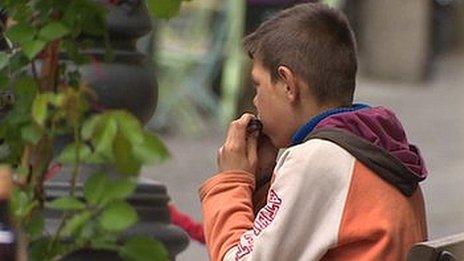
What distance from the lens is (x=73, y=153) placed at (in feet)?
9.89

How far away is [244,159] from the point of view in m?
3.65

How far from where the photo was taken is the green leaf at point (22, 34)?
10.7 ft

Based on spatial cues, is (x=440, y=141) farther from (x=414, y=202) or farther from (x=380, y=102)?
(x=414, y=202)

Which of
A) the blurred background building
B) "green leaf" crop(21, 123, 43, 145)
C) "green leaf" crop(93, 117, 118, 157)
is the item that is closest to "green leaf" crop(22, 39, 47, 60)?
"green leaf" crop(21, 123, 43, 145)

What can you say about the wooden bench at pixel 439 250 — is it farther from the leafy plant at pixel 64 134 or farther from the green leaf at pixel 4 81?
the green leaf at pixel 4 81

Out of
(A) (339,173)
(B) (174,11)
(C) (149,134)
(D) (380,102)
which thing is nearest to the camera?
(C) (149,134)

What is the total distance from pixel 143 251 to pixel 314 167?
18.9 inches

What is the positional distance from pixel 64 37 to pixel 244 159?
1.82 ft

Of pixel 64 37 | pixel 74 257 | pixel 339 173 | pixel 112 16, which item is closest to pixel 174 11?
pixel 64 37

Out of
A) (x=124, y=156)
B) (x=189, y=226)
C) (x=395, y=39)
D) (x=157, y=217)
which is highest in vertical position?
(x=124, y=156)

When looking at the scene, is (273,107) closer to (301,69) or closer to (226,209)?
(301,69)

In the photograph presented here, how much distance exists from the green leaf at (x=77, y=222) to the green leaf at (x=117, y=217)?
0.09 ft

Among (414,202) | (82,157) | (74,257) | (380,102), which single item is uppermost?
(82,157)

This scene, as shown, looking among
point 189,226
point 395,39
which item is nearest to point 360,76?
point 395,39
